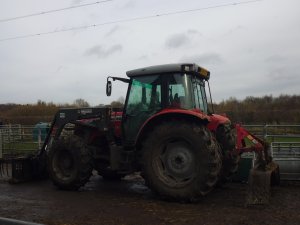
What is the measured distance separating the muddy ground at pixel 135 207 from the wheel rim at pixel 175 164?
48 centimetres

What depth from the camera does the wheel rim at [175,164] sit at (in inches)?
333

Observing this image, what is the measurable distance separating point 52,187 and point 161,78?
3.95 m

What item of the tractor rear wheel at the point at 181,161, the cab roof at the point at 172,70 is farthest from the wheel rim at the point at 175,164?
the cab roof at the point at 172,70

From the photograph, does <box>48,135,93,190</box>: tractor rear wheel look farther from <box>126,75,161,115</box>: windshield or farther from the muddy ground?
<box>126,75,161,115</box>: windshield

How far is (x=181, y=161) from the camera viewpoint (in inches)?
338

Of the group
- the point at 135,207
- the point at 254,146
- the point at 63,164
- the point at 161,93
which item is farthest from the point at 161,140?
the point at 63,164

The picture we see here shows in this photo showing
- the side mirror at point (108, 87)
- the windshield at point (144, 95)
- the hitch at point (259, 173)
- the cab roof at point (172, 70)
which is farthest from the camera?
the side mirror at point (108, 87)

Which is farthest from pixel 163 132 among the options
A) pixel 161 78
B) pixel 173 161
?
pixel 161 78

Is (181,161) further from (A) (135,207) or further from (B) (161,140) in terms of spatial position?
(A) (135,207)

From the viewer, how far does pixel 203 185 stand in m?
8.14

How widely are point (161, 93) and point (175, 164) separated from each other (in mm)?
1503

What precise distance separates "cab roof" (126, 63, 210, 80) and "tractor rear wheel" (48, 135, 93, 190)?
2.03 metres

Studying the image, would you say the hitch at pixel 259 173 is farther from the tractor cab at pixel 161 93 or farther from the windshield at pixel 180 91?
the windshield at pixel 180 91

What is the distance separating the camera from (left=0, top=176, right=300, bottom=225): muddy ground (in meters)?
7.02
